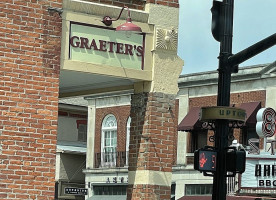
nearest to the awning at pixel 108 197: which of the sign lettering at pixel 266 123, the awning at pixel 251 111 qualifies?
the awning at pixel 251 111

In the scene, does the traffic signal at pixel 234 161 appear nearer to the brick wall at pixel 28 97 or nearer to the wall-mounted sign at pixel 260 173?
the brick wall at pixel 28 97

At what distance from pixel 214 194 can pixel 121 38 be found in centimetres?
345

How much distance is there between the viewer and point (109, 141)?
52.5 metres

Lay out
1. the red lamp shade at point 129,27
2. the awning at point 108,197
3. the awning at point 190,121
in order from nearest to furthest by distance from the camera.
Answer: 1. the red lamp shade at point 129,27
2. the awning at point 190,121
3. the awning at point 108,197

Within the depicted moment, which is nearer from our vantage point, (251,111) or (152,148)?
(152,148)

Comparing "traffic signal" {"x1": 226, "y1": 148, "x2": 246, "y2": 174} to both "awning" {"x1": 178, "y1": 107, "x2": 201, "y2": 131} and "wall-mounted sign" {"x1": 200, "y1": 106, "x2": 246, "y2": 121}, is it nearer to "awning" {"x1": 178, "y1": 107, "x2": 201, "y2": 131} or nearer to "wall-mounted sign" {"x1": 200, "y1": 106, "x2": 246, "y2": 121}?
"wall-mounted sign" {"x1": 200, "y1": 106, "x2": 246, "y2": 121}

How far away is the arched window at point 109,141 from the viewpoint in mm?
52156

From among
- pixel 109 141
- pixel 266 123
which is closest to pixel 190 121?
pixel 266 123

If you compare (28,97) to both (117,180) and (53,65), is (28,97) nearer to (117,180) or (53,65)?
(53,65)

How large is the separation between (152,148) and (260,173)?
836 inches

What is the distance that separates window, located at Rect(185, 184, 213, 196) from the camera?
45816 mm

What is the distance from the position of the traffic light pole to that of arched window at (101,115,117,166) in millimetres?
35933

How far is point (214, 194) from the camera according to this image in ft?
51.9

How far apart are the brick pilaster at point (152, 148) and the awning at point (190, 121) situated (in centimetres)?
2774
